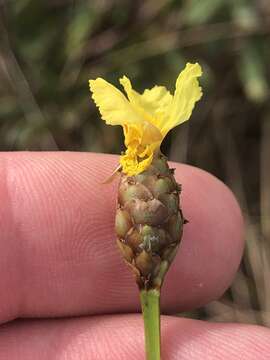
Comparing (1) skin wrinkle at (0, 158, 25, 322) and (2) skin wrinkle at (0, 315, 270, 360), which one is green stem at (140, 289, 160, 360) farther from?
(1) skin wrinkle at (0, 158, 25, 322)

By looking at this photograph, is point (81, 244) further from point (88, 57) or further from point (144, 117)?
point (88, 57)

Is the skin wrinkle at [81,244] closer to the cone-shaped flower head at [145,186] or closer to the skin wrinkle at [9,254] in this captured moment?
the skin wrinkle at [9,254]

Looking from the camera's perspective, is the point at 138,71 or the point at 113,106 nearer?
the point at 113,106

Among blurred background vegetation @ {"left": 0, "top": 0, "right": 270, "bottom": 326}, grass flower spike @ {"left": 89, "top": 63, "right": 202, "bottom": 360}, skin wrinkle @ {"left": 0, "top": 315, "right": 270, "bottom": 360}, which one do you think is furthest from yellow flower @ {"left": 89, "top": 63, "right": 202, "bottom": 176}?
blurred background vegetation @ {"left": 0, "top": 0, "right": 270, "bottom": 326}

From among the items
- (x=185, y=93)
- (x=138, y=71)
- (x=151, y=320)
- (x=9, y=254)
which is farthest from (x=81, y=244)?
(x=138, y=71)

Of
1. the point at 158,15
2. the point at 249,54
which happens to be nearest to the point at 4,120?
the point at 158,15

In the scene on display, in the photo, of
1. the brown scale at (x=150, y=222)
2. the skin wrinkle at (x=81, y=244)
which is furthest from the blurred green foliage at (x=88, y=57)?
the brown scale at (x=150, y=222)

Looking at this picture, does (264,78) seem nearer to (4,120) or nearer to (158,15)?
(158,15)
